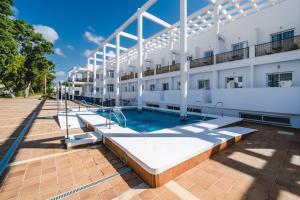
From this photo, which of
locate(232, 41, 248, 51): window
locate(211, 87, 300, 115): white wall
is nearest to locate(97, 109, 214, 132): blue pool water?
locate(211, 87, 300, 115): white wall

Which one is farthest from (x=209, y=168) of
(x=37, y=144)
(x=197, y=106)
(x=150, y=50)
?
(x=150, y=50)

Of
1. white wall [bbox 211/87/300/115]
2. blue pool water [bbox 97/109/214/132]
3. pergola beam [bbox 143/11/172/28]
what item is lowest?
blue pool water [bbox 97/109/214/132]

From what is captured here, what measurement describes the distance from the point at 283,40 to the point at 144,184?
37.7 ft

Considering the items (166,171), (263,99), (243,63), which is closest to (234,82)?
(243,63)

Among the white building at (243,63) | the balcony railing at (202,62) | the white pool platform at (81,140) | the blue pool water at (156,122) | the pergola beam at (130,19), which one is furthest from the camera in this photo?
the balcony railing at (202,62)

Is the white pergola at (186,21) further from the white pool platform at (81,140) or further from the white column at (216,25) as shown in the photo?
the white pool platform at (81,140)

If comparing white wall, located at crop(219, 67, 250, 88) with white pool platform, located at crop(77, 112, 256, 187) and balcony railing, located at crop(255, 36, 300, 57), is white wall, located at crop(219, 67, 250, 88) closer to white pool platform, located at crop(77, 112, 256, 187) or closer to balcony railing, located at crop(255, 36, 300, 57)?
balcony railing, located at crop(255, 36, 300, 57)

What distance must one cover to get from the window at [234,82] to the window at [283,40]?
2630mm

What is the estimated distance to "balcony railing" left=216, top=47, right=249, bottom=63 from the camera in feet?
33.6

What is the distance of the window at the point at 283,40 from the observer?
8.52 meters

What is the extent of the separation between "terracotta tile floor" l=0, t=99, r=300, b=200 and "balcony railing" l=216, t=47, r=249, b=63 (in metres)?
7.75

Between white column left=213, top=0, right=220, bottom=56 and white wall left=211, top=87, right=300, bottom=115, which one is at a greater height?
white column left=213, top=0, right=220, bottom=56

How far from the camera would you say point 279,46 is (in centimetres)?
902

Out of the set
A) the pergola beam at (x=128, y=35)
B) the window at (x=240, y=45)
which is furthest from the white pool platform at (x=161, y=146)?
the pergola beam at (x=128, y=35)
